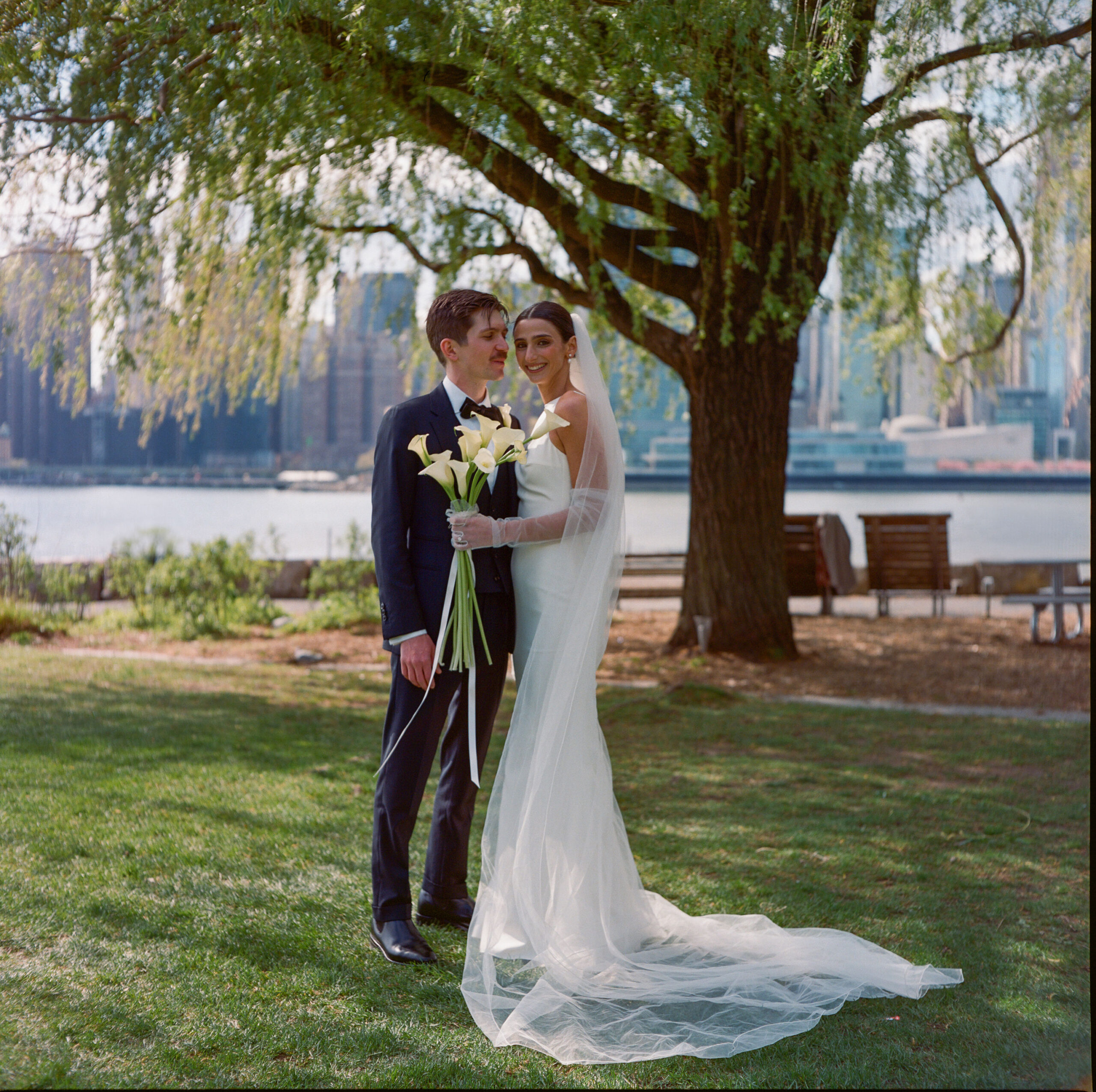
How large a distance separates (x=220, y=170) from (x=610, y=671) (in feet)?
14.6

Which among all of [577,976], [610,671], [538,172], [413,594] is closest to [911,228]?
[538,172]

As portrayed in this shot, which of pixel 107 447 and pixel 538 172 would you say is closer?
pixel 538 172

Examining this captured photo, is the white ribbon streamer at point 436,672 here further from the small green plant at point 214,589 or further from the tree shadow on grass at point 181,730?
the small green plant at point 214,589

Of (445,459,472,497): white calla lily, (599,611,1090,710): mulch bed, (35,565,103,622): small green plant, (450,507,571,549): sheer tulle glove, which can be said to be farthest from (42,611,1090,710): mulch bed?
(445,459,472,497): white calla lily

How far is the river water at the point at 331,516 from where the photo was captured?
1091 cm

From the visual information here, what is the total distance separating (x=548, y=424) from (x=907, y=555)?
9014 millimetres

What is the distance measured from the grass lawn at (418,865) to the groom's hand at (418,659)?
0.82 metres

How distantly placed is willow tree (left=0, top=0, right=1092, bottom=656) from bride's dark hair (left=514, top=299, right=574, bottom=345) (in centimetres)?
160

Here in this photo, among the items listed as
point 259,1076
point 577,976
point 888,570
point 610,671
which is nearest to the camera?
point 259,1076

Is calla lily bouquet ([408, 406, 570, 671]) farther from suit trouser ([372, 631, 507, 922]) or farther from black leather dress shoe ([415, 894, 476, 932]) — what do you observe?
black leather dress shoe ([415, 894, 476, 932])

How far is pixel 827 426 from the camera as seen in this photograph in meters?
45.9

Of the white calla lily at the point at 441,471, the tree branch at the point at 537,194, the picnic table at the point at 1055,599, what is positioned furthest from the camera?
the picnic table at the point at 1055,599

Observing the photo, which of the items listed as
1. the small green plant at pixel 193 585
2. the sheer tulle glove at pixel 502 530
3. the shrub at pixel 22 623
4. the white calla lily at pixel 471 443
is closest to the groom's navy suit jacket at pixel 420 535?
the sheer tulle glove at pixel 502 530

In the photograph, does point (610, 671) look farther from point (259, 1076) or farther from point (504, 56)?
point (259, 1076)
